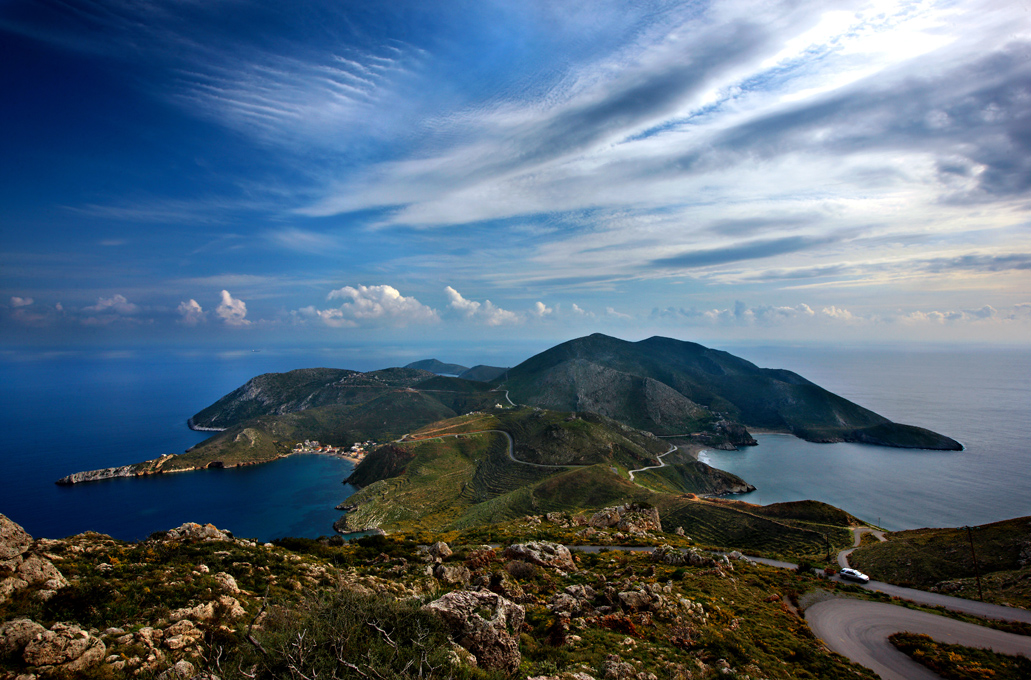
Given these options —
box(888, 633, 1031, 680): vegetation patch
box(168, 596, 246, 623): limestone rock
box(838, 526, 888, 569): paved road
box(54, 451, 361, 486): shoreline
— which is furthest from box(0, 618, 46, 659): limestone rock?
box(54, 451, 361, 486): shoreline

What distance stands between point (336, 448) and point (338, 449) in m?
1.56

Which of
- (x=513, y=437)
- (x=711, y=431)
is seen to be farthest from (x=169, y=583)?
(x=711, y=431)

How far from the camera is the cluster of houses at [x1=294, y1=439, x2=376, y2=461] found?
528 ft

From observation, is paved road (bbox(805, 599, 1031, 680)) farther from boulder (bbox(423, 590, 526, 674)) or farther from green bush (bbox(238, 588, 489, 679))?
green bush (bbox(238, 588, 489, 679))

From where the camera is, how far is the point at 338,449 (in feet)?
544

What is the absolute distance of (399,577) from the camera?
81.5ft

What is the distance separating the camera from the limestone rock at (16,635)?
32.8 feet

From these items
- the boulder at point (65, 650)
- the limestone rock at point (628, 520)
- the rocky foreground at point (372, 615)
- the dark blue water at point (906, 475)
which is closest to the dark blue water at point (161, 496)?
the limestone rock at point (628, 520)

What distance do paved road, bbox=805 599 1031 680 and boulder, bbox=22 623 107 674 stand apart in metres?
34.4

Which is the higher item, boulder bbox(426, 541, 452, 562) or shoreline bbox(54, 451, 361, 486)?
boulder bbox(426, 541, 452, 562)

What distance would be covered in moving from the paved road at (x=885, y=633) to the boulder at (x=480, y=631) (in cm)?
2224

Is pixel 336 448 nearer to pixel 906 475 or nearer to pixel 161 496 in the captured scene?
pixel 161 496

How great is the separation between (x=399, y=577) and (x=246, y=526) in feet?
343

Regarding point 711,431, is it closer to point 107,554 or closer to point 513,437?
point 513,437
